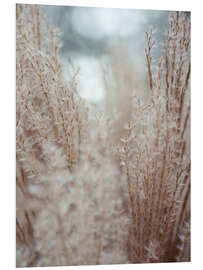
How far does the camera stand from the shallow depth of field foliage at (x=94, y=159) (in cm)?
145

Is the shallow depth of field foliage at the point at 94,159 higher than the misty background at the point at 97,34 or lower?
lower

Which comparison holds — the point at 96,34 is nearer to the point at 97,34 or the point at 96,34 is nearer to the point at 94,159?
the point at 97,34

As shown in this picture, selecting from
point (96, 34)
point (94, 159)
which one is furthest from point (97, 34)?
point (94, 159)

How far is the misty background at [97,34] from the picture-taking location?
5.04ft

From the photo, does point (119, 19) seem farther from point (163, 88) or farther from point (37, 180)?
point (37, 180)

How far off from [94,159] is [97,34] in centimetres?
62

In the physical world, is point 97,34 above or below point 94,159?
above

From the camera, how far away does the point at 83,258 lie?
1.49 m

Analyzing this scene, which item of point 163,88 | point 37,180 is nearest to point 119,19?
point 163,88

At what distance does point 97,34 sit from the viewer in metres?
1.62

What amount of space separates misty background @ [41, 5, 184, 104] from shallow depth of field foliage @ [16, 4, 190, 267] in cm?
5

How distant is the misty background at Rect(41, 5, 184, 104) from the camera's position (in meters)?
1.54

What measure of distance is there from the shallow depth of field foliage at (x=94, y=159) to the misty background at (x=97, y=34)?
5cm
